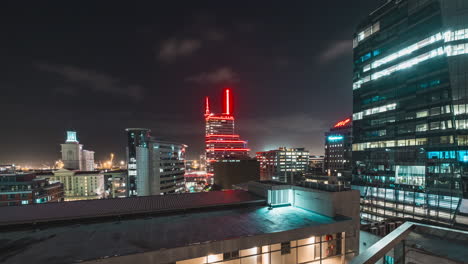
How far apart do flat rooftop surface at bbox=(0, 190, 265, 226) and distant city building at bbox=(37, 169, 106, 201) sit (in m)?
103

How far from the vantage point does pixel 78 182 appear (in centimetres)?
10388

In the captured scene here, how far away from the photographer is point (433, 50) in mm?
41188

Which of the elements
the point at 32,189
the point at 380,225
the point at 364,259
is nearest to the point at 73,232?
the point at 364,259

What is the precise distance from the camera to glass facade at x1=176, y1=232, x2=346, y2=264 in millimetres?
12828

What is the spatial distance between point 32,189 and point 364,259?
99.5m

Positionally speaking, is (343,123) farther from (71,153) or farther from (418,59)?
(71,153)

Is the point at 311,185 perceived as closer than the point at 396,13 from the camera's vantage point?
Yes

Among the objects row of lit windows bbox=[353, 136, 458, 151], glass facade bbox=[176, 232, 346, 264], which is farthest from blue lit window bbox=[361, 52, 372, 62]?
glass facade bbox=[176, 232, 346, 264]

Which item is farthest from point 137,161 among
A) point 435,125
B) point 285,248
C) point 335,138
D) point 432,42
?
point 335,138

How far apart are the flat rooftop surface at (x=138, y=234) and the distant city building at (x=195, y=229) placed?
6cm

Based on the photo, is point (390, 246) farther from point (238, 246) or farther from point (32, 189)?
point (32, 189)

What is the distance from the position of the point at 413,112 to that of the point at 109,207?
58861 millimetres

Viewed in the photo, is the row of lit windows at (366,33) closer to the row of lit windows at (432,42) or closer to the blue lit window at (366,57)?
the blue lit window at (366,57)

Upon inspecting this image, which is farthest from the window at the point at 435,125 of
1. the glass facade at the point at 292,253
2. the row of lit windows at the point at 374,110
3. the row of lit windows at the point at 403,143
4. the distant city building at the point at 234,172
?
the distant city building at the point at 234,172
